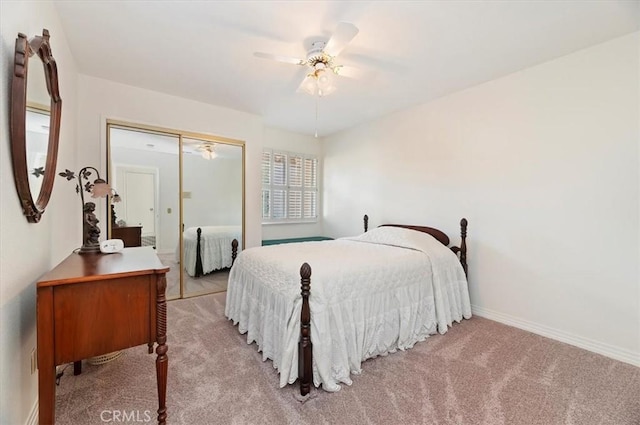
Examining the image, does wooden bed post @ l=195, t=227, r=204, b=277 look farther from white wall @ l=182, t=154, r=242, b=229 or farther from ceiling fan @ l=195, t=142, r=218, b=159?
ceiling fan @ l=195, t=142, r=218, b=159

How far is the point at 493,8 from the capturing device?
1876mm

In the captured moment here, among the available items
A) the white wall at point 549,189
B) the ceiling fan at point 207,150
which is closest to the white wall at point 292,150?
the ceiling fan at point 207,150

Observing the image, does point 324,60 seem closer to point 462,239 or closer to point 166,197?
point 462,239

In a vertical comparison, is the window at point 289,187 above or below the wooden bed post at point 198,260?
above

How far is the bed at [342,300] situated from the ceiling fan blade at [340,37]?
→ 5.19 feet

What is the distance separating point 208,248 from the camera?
150 inches

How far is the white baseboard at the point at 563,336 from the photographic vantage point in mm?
2186

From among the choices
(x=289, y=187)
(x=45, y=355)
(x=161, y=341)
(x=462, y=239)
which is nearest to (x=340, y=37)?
(x=161, y=341)

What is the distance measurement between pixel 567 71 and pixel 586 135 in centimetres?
62

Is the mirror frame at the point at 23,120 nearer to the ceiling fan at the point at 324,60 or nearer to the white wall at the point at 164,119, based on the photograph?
the ceiling fan at the point at 324,60

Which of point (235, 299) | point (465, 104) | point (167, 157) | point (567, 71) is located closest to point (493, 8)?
point (567, 71)

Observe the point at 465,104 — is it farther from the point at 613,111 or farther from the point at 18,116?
the point at 18,116

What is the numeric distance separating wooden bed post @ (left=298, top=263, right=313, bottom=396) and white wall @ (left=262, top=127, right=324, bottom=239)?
310 cm

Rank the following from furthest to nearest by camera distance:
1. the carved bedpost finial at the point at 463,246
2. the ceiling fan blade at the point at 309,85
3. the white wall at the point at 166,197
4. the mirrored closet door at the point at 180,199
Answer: the white wall at the point at 166,197
the mirrored closet door at the point at 180,199
the carved bedpost finial at the point at 463,246
the ceiling fan blade at the point at 309,85
